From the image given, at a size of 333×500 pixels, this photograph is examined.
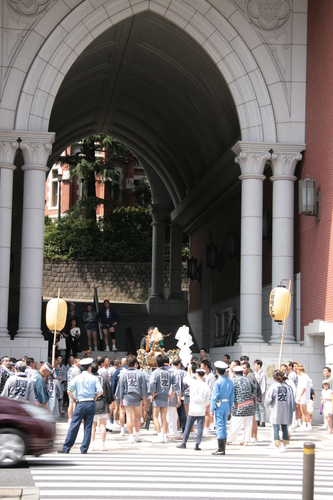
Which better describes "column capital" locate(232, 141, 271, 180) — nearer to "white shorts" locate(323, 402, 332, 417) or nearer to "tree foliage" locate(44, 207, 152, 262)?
"white shorts" locate(323, 402, 332, 417)

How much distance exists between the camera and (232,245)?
110ft

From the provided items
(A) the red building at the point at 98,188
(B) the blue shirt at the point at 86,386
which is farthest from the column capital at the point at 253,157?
(A) the red building at the point at 98,188

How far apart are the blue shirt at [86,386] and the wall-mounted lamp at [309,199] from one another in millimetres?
10322

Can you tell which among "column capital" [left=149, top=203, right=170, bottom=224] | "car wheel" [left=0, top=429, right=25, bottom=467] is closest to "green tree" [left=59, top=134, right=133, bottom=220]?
"column capital" [left=149, top=203, right=170, bottom=224]

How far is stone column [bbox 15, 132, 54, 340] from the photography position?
24375 millimetres

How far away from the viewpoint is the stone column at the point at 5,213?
24.2m

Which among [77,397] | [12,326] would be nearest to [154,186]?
[12,326]

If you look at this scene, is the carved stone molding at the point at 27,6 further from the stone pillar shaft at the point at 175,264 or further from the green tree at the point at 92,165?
the green tree at the point at 92,165

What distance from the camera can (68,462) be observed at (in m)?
14.1

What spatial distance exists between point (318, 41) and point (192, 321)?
767 inches

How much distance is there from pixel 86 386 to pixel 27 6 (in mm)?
13245

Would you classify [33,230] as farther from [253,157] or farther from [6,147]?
[253,157]

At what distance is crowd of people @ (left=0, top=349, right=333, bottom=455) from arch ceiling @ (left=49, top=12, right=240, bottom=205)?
40.3ft

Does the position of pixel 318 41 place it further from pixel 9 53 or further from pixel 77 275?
pixel 77 275
